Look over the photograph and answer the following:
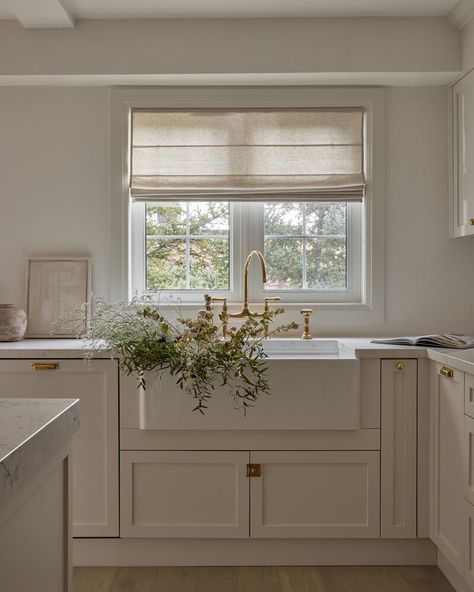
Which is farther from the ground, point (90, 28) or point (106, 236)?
point (90, 28)

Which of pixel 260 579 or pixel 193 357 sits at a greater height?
pixel 193 357

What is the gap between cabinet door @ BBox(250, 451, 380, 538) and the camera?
258 centimetres

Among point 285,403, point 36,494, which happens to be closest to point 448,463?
point 285,403

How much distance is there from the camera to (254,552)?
→ 2652mm

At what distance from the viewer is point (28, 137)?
10.3ft

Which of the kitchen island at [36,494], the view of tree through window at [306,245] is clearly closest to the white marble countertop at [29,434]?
the kitchen island at [36,494]

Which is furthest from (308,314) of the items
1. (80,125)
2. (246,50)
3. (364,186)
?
(80,125)

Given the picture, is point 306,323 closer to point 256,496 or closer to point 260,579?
point 256,496

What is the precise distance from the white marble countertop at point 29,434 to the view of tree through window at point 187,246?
2148mm

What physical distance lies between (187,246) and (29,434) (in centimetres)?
246

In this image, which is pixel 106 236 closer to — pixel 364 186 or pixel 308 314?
pixel 308 314

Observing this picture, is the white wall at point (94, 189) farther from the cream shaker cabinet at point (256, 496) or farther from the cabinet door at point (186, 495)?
the cabinet door at point (186, 495)

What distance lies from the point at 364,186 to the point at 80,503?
2.04 meters

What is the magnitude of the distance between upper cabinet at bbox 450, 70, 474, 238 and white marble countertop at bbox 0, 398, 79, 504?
230 centimetres
